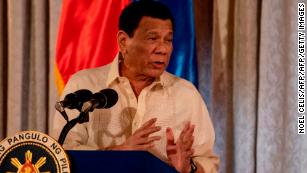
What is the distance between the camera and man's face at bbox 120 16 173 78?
8.58ft

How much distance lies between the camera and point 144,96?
265 cm

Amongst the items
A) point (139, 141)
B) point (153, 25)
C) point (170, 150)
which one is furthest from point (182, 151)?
point (153, 25)

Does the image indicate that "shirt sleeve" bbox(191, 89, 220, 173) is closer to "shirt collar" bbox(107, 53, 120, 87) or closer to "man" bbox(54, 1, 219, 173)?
"man" bbox(54, 1, 219, 173)

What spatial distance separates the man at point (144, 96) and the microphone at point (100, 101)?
520mm

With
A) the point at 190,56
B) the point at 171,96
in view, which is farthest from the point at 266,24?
the point at 171,96

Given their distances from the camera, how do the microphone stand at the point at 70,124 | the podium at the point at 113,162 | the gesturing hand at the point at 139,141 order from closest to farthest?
the podium at the point at 113,162, the microphone stand at the point at 70,124, the gesturing hand at the point at 139,141

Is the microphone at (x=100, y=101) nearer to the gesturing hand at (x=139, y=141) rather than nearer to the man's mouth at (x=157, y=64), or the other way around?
the gesturing hand at (x=139, y=141)

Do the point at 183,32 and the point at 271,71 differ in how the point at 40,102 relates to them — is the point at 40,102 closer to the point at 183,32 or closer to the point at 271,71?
the point at 183,32

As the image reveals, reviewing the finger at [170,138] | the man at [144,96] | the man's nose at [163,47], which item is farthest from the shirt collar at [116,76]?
the finger at [170,138]

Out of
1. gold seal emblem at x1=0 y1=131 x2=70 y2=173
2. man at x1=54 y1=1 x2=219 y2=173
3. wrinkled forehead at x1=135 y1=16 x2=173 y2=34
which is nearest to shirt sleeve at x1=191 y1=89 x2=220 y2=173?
man at x1=54 y1=1 x2=219 y2=173

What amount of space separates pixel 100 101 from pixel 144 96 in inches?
24.3

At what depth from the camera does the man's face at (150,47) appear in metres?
2.62

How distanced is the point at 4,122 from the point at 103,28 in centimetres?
84

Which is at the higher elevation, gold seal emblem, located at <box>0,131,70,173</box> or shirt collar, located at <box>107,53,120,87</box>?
shirt collar, located at <box>107,53,120,87</box>
